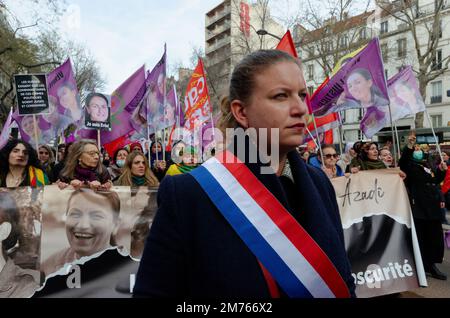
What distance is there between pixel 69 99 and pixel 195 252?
7086mm

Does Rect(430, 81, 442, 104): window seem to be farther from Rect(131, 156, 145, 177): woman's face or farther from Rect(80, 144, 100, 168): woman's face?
Rect(80, 144, 100, 168): woman's face

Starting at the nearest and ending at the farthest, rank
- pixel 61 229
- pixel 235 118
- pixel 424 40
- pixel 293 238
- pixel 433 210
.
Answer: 1. pixel 293 238
2. pixel 235 118
3. pixel 61 229
4. pixel 433 210
5. pixel 424 40

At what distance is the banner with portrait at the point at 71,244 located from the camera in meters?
3.48

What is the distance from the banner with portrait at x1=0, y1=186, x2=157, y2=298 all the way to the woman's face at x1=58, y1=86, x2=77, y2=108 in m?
4.08

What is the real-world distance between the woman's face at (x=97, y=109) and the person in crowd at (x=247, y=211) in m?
6.77

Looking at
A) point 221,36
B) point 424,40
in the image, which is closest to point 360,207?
point 424,40

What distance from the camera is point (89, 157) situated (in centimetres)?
440

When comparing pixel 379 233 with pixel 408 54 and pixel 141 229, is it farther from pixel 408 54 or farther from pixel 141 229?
pixel 408 54

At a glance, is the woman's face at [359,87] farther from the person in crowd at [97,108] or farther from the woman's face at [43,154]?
the woman's face at [43,154]

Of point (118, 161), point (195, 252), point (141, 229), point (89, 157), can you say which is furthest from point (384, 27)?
point (195, 252)

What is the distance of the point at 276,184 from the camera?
1273 millimetres

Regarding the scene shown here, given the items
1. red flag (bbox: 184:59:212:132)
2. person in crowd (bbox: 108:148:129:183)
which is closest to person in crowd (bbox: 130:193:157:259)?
person in crowd (bbox: 108:148:129:183)

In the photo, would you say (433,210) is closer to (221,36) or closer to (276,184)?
(276,184)
